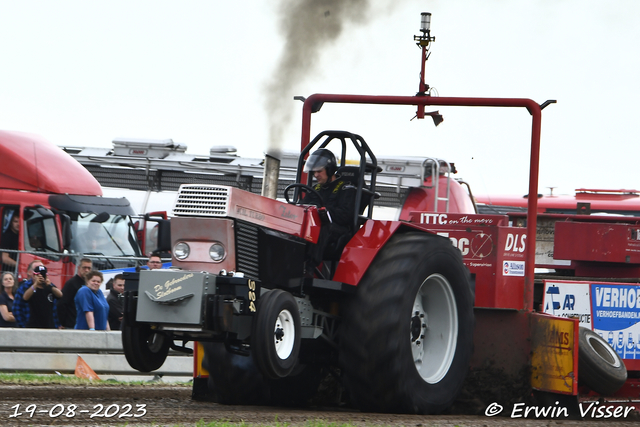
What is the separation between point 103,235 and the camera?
15.6 meters

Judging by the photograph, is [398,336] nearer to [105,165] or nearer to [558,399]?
[558,399]

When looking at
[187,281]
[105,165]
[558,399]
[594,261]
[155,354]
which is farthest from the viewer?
[105,165]

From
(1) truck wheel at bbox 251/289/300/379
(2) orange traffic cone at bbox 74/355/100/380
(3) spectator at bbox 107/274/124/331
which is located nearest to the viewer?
(1) truck wheel at bbox 251/289/300/379

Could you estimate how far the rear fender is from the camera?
620 centimetres

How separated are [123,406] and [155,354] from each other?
0.40 meters

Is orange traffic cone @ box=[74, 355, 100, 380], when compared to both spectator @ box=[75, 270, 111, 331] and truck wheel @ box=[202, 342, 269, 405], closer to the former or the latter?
spectator @ box=[75, 270, 111, 331]

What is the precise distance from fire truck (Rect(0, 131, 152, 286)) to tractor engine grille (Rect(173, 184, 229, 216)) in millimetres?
8426

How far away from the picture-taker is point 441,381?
6.58m

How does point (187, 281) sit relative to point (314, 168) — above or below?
below

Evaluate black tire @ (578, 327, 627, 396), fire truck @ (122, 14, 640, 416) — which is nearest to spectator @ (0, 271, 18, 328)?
fire truck @ (122, 14, 640, 416)

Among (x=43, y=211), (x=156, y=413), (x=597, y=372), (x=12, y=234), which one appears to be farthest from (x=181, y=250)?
(x=12, y=234)

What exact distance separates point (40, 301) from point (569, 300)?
5919 mm

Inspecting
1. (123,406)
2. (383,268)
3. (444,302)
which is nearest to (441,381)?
(444,302)

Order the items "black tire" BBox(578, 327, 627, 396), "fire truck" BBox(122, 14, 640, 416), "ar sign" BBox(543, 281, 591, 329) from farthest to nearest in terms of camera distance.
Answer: "ar sign" BBox(543, 281, 591, 329), "black tire" BBox(578, 327, 627, 396), "fire truck" BBox(122, 14, 640, 416)
